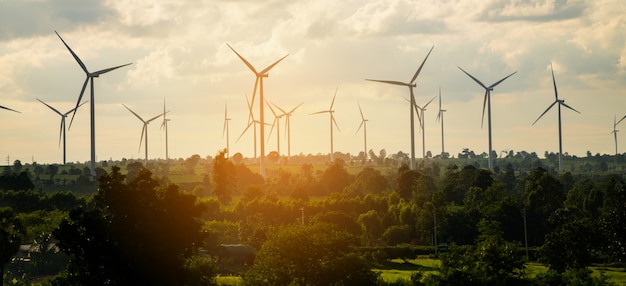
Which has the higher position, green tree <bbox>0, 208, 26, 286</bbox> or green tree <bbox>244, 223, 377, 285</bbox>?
green tree <bbox>0, 208, 26, 286</bbox>

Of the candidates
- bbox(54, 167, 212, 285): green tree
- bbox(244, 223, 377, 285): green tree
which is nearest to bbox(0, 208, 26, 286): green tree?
bbox(54, 167, 212, 285): green tree

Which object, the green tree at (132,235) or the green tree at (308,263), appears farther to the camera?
the green tree at (308,263)

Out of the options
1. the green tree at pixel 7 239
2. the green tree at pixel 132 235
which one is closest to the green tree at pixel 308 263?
the green tree at pixel 132 235

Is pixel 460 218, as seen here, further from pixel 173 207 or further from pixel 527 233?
pixel 173 207

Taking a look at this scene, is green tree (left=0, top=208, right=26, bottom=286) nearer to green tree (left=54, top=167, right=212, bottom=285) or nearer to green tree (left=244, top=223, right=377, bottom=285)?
green tree (left=54, top=167, right=212, bottom=285)

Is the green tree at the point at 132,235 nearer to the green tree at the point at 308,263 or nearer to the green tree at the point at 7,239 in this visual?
the green tree at the point at 7,239

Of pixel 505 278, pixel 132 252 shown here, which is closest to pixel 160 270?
pixel 132 252
